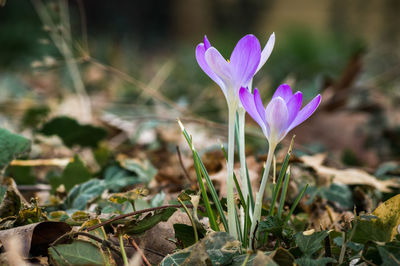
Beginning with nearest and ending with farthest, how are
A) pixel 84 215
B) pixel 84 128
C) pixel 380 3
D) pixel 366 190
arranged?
pixel 84 215 < pixel 366 190 < pixel 84 128 < pixel 380 3

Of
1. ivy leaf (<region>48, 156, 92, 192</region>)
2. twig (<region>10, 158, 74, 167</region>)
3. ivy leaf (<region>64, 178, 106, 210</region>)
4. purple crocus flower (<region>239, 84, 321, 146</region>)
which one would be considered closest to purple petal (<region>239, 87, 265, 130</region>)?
purple crocus flower (<region>239, 84, 321, 146</region>)

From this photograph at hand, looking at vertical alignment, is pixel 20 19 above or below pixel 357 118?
above

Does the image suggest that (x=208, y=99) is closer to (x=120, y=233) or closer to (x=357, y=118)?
(x=357, y=118)

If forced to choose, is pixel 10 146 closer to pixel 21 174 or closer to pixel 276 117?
pixel 21 174

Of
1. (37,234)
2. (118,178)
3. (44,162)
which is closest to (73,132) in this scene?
(44,162)

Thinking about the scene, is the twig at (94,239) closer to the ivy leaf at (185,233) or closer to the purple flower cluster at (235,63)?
the ivy leaf at (185,233)

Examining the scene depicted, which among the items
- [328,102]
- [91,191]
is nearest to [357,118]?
[328,102]
